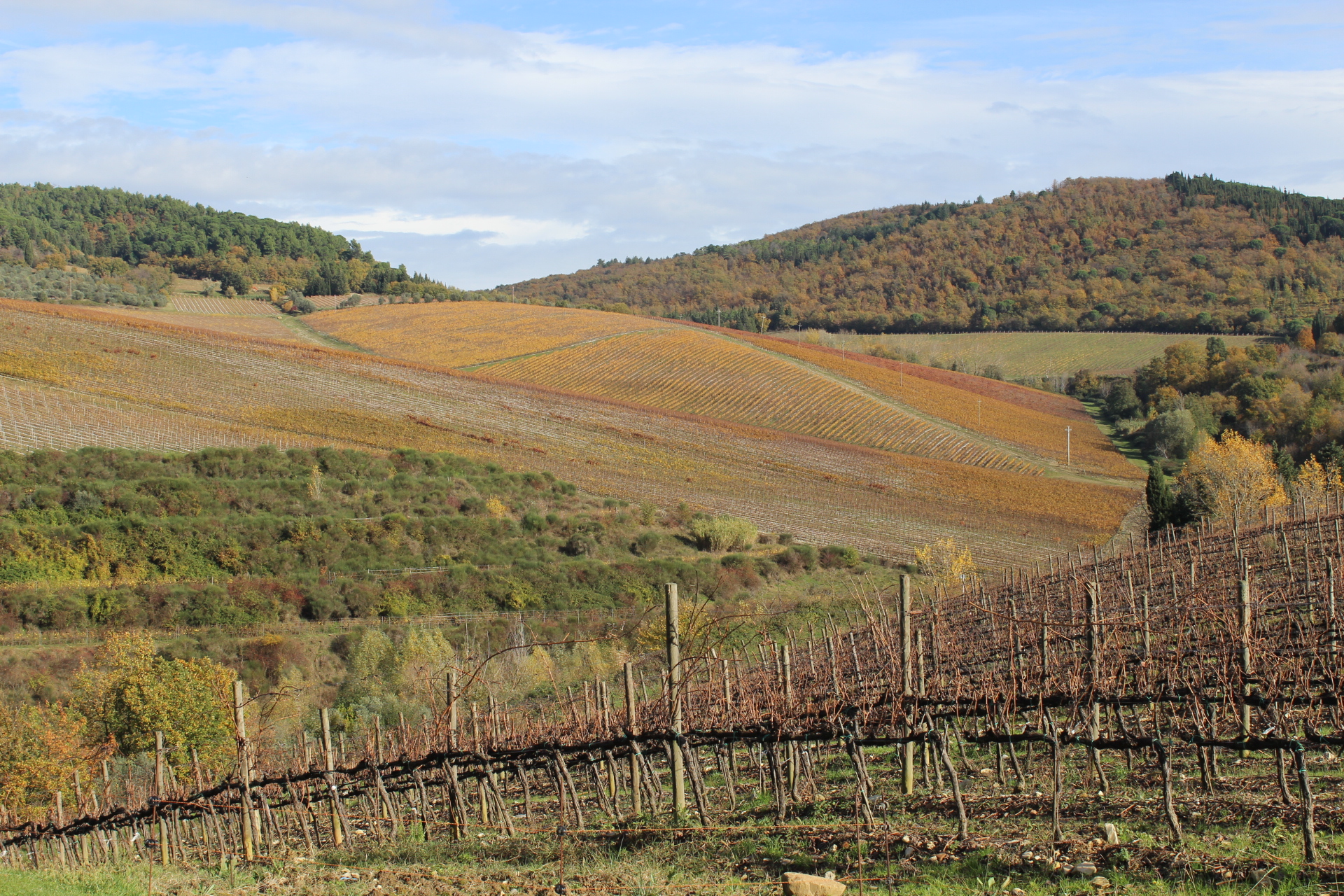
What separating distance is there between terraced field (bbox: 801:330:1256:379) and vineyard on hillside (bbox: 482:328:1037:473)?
18.0 metres

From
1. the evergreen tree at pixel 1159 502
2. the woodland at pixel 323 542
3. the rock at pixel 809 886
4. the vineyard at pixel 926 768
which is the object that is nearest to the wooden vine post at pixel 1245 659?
the vineyard at pixel 926 768

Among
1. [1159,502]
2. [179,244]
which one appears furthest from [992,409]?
[179,244]

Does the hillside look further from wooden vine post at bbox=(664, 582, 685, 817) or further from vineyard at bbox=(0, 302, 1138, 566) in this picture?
wooden vine post at bbox=(664, 582, 685, 817)

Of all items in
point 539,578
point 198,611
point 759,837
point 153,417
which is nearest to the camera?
point 759,837

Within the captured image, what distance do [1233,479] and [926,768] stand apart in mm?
44169

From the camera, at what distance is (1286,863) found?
6.18 m

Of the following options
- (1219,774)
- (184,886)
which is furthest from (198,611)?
(1219,774)

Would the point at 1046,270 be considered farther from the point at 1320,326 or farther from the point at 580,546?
the point at 580,546

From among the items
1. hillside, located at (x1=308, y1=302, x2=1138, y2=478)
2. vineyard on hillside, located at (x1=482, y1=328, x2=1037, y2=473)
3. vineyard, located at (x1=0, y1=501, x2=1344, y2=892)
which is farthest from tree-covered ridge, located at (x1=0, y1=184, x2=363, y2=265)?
vineyard, located at (x1=0, y1=501, x2=1344, y2=892)

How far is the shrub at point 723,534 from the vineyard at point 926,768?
2913 centimetres

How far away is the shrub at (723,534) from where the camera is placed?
43.7 meters

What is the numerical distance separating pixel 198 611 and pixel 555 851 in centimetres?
2847

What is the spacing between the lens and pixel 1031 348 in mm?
103062

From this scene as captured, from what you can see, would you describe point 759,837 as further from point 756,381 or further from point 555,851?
point 756,381
